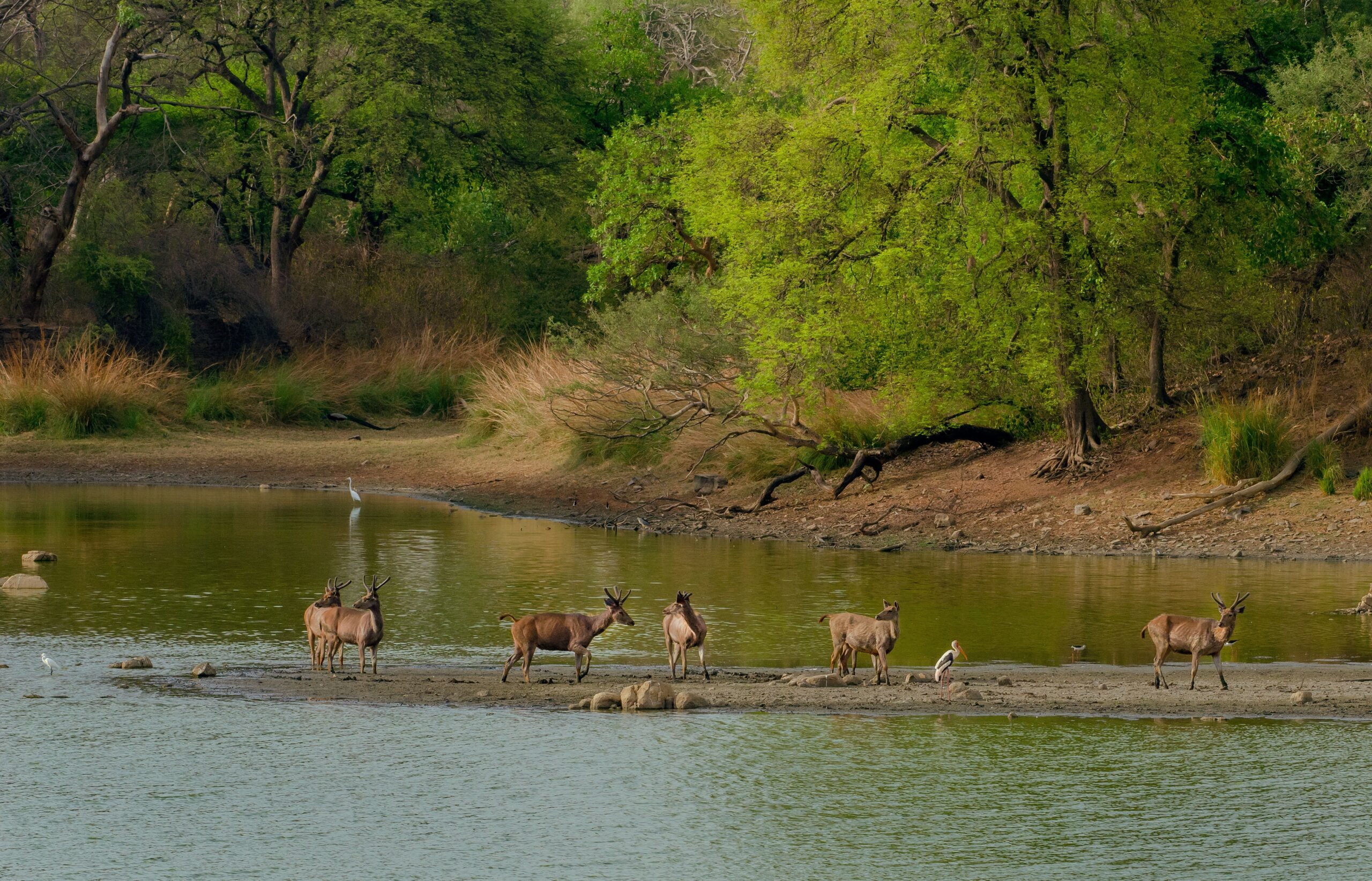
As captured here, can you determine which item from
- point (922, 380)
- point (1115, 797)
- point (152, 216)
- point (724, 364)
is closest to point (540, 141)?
point (152, 216)

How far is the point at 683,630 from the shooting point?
37.9ft

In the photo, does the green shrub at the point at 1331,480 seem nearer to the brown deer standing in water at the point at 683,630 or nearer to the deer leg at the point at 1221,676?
the deer leg at the point at 1221,676

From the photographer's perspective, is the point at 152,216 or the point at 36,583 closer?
the point at 36,583

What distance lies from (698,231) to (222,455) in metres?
10.3

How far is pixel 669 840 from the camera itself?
7.99 m

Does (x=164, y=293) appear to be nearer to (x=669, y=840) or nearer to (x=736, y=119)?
(x=736, y=119)

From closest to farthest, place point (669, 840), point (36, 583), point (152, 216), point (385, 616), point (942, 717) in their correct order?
1. point (669, 840)
2. point (942, 717)
3. point (385, 616)
4. point (36, 583)
5. point (152, 216)

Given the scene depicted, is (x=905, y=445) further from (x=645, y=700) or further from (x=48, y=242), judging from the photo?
(x=48, y=242)

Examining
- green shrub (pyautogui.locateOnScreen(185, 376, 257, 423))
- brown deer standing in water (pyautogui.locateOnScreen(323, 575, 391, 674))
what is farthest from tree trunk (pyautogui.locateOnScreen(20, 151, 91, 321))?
brown deer standing in water (pyautogui.locateOnScreen(323, 575, 391, 674))

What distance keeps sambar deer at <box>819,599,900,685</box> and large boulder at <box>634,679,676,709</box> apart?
1484 mm

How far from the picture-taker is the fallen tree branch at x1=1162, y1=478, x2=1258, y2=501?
20688 millimetres

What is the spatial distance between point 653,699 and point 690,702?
26cm

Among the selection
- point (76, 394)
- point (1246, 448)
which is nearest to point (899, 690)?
point (1246, 448)

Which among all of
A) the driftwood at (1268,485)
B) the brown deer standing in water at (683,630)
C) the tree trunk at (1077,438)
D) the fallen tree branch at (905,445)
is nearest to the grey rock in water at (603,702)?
the brown deer standing in water at (683,630)
